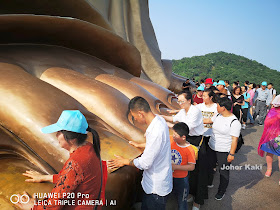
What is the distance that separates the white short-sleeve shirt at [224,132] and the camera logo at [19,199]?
205 centimetres

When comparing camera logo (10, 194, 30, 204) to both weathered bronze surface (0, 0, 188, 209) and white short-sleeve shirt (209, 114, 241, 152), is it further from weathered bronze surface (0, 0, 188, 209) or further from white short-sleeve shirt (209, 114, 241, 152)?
white short-sleeve shirt (209, 114, 241, 152)

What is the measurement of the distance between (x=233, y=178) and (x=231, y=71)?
83.7ft

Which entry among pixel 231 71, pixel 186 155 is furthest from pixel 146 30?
pixel 231 71

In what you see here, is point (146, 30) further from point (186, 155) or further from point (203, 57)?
point (203, 57)

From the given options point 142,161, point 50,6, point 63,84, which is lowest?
point 142,161

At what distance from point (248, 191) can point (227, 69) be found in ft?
89.7

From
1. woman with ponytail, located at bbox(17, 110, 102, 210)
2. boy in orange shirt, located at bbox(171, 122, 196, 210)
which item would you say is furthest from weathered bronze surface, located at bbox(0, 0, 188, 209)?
woman with ponytail, located at bbox(17, 110, 102, 210)

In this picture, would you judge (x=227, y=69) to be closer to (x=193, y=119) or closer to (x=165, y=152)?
(x=193, y=119)

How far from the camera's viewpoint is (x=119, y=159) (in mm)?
1791

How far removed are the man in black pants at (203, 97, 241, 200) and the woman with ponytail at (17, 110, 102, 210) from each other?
1828 millimetres

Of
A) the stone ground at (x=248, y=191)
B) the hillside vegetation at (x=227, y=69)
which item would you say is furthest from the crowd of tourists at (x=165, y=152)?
the hillside vegetation at (x=227, y=69)

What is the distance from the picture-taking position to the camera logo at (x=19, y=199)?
52.8 inches

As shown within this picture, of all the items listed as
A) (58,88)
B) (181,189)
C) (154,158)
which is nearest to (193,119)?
(181,189)

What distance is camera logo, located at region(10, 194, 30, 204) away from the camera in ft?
4.40
